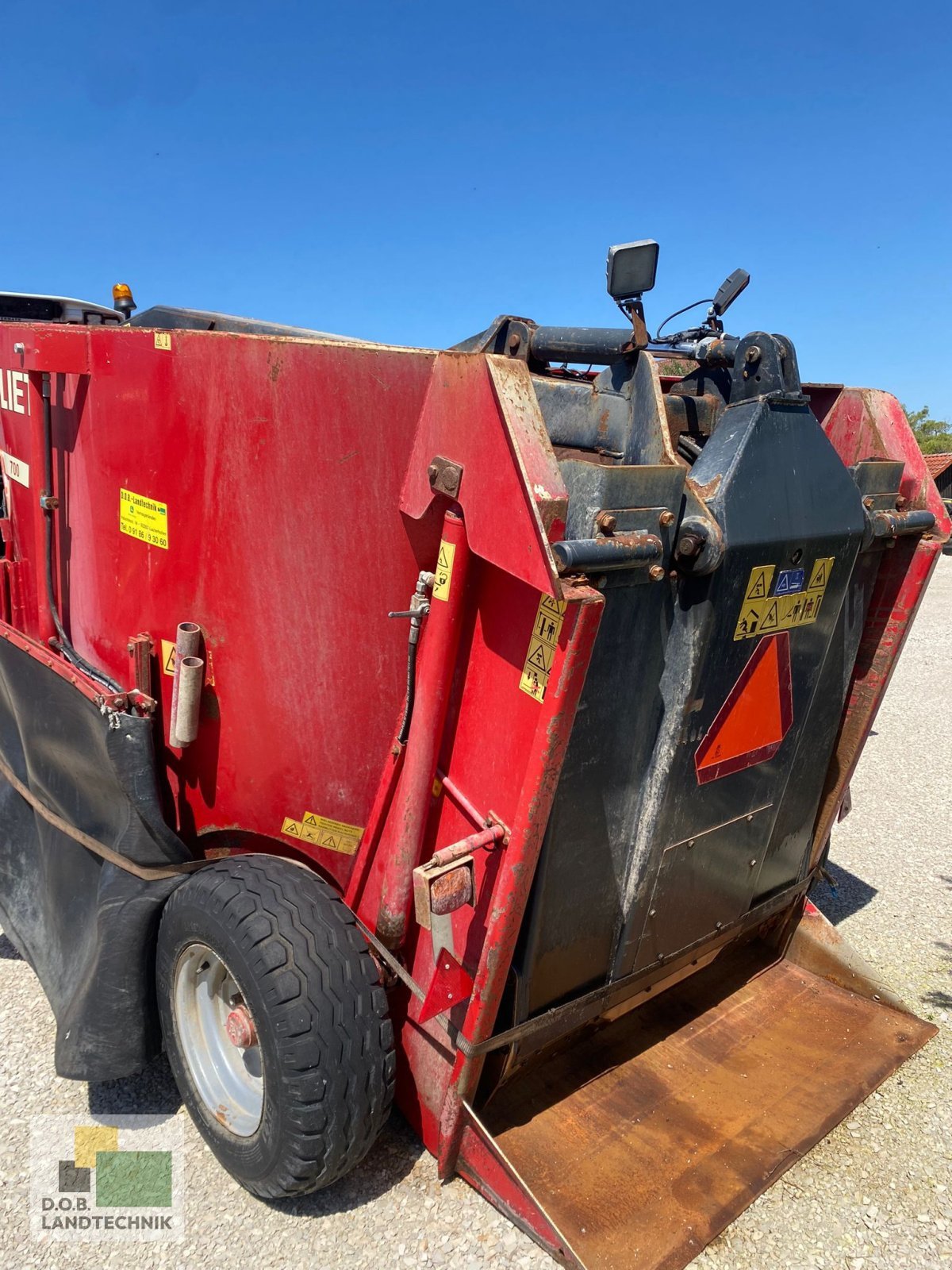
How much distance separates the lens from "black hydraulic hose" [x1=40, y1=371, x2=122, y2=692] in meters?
2.84

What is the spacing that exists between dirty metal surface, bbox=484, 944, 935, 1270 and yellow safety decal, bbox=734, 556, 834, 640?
1417 mm

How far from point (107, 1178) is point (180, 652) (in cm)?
142

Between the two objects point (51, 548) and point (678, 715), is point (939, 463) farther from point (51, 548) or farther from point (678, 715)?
point (51, 548)

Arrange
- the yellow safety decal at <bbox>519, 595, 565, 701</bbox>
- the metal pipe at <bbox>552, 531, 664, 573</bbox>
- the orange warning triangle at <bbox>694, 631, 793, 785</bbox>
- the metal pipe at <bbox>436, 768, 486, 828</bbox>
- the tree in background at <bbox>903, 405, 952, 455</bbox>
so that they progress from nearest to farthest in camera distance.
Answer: the metal pipe at <bbox>552, 531, 664, 573</bbox>
the yellow safety decal at <bbox>519, 595, 565, 701</bbox>
the metal pipe at <bbox>436, 768, 486, 828</bbox>
the orange warning triangle at <bbox>694, 631, 793, 785</bbox>
the tree in background at <bbox>903, 405, 952, 455</bbox>

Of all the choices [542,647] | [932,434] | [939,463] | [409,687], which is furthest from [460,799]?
[932,434]

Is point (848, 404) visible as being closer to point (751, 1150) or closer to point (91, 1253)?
point (751, 1150)

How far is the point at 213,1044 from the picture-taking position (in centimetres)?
241

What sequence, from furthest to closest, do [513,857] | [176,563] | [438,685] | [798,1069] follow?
[798,1069]
[176,563]
[438,685]
[513,857]

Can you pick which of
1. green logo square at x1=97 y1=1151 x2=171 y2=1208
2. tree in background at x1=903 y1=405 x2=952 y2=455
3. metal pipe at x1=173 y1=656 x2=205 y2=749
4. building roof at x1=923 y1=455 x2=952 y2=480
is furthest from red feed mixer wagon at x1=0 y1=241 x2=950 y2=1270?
tree in background at x1=903 y1=405 x2=952 y2=455

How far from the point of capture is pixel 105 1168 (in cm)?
236

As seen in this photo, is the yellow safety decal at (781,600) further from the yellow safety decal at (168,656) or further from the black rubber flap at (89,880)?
the black rubber flap at (89,880)

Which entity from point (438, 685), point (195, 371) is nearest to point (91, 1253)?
point (438, 685)

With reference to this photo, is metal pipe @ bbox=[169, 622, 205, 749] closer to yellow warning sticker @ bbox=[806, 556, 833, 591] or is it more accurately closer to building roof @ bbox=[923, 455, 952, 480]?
yellow warning sticker @ bbox=[806, 556, 833, 591]

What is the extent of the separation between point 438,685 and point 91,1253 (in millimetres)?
1624
